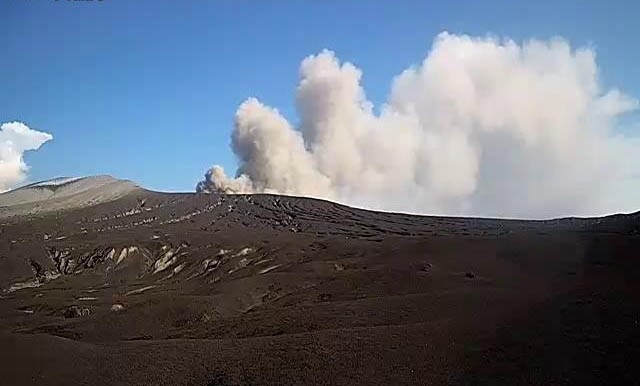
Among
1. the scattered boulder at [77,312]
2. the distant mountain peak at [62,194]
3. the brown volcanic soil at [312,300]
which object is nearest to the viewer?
the brown volcanic soil at [312,300]

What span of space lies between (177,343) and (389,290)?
814 inches

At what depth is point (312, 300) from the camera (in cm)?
4719

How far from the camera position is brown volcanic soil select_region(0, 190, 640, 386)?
25.1m

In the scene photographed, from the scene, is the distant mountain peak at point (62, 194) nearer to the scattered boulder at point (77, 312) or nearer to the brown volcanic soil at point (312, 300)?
the brown volcanic soil at point (312, 300)

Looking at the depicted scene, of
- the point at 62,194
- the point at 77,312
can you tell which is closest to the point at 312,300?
the point at 77,312

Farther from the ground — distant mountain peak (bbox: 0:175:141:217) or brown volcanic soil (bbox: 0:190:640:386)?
distant mountain peak (bbox: 0:175:141:217)

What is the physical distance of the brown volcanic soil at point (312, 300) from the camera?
25.1m

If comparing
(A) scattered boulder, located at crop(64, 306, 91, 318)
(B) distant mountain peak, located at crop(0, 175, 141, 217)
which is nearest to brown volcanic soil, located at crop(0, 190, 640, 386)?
(A) scattered boulder, located at crop(64, 306, 91, 318)

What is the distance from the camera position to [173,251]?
7825 centimetres

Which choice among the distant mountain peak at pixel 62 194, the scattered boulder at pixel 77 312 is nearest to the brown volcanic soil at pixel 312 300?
the scattered boulder at pixel 77 312

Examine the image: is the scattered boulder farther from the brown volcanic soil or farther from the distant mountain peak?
the distant mountain peak

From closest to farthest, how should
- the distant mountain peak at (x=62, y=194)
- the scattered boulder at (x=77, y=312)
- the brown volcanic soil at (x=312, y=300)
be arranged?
the brown volcanic soil at (x=312, y=300), the scattered boulder at (x=77, y=312), the distant mountain peak at (x=62, y=194)

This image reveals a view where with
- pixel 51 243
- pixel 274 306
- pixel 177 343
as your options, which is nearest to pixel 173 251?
pixel 51 243

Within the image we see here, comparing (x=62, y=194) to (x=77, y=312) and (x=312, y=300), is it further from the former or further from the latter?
(x=312, y=300)
